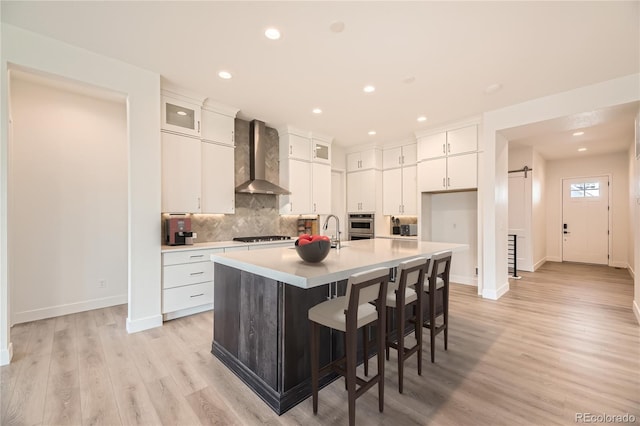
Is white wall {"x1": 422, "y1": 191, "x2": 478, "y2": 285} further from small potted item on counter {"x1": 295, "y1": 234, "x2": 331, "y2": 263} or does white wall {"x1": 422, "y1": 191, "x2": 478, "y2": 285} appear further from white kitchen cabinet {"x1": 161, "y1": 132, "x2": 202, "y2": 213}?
white kitchen cabinet {"x1": 161, "y1": 132, "x2": 202, "y2": 213}

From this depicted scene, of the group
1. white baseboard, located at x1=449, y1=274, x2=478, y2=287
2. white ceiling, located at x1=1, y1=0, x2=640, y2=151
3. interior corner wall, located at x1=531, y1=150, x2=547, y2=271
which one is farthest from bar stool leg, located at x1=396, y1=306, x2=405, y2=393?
interior corner wall, located at x1=531, y1=150, x2=547, y2=271

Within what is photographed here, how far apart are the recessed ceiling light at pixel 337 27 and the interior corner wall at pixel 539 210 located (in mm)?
6192

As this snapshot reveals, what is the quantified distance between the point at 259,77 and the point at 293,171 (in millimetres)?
2007

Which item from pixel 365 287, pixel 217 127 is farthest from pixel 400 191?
pixel 365 287

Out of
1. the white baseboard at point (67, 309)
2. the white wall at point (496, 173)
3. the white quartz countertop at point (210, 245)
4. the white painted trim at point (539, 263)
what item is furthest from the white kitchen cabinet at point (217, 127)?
the white painted trim at point (539, 263)

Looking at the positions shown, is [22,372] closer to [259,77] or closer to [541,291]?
[259,77]

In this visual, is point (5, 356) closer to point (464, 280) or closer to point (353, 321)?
point (353, 321)

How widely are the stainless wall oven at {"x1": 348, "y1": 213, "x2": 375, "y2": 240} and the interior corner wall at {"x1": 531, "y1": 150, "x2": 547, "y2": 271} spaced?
3.77m

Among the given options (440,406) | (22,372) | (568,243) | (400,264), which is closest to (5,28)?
(22,372)

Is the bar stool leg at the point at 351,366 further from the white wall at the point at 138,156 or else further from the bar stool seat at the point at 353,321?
the white wall at the point at 138,156

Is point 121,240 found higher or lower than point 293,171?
lower

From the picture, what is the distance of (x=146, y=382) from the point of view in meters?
2.10

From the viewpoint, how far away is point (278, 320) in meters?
1.88

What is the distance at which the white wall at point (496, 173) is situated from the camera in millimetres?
3664
